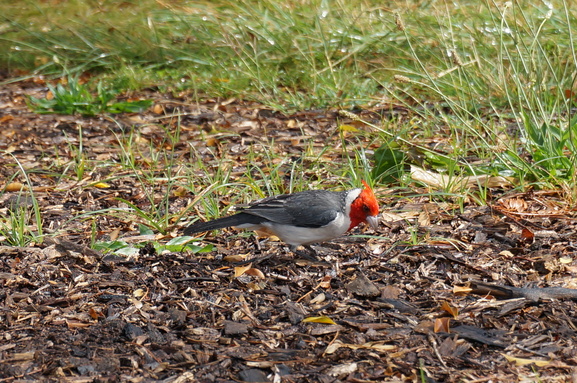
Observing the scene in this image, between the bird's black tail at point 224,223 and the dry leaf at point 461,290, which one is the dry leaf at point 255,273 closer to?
the bird's black tail at point 224,223

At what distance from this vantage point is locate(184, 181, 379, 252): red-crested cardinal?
4.14 m

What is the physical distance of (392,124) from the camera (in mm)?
6199

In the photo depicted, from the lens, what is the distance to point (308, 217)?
13.6 ft

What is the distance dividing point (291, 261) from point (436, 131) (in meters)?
2.44

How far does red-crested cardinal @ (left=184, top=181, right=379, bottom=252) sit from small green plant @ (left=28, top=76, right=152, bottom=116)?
10.4 ft

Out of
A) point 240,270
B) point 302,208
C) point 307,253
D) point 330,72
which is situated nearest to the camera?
point 240,270

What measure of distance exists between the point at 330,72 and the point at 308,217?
3.41 m

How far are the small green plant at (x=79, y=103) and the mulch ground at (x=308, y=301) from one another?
183 centimetres

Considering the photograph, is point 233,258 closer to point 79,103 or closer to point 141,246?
point 141,246

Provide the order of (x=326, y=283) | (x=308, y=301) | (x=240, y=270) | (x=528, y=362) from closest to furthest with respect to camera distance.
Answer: (x=528, y=362) < (x=308, y=301) < (x=326, y=283) < (x=240, y=270)

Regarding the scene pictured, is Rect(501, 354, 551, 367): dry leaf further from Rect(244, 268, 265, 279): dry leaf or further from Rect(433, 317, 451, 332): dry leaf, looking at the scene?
Rect(244, 268, 265, 279): dry leaf

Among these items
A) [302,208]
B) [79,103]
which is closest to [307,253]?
[302,208]

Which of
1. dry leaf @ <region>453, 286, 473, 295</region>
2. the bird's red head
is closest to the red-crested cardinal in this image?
the bird's red head

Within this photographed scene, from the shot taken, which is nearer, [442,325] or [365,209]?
[442,325]
